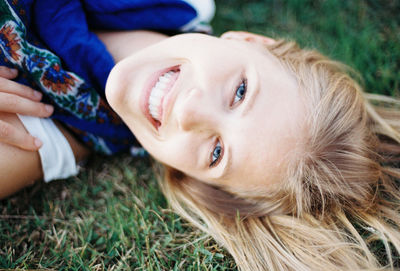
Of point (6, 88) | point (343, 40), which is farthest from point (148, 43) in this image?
point (343, 40)

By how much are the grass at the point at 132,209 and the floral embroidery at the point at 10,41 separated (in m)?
0.89

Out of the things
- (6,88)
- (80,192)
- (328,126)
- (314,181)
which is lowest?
(80,192)

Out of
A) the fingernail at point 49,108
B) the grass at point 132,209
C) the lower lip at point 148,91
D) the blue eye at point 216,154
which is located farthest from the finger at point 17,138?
the blue eye at point 216,154

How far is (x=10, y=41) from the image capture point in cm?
198

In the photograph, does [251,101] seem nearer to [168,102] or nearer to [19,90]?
[168,102]

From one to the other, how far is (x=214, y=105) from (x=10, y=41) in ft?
3.91

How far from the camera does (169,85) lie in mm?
1938

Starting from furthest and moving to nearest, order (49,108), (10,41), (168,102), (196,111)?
(49,108) → (10,41) → (168,102) → (196,111)

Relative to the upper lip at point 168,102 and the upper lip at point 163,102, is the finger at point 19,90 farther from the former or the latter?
the upper lip at point 168,102

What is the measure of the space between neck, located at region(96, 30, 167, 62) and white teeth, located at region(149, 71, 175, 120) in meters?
0.51

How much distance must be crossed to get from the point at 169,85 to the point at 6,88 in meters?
0.94

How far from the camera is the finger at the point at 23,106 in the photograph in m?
1.96

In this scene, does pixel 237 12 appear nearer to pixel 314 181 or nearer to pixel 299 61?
pixel 299 61

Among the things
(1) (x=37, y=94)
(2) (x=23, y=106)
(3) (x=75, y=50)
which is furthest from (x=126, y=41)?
(2) (x=23, y=106)
